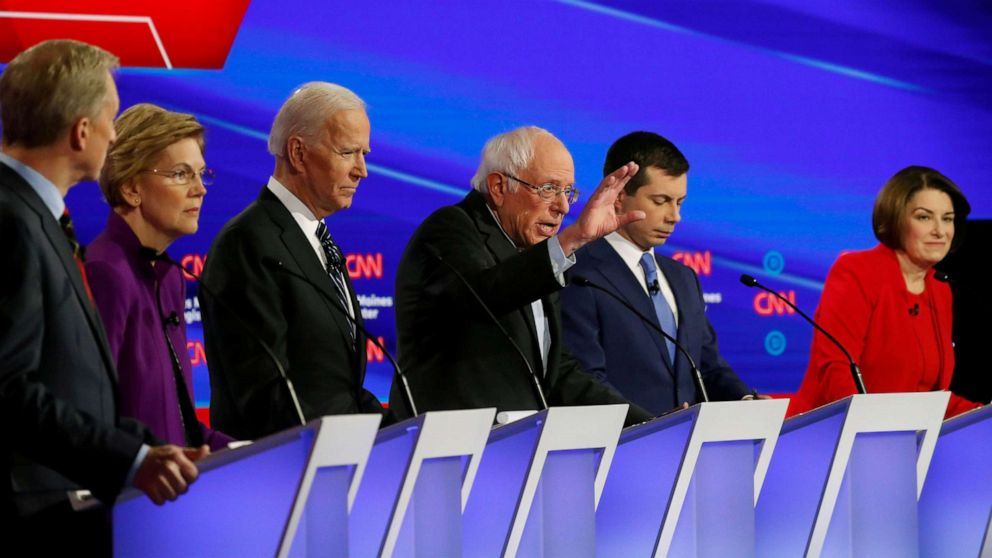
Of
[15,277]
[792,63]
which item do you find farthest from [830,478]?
[792,63]

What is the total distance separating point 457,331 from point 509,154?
0.63 m

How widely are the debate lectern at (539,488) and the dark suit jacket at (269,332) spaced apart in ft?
1.76

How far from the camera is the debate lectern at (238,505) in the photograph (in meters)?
2.29

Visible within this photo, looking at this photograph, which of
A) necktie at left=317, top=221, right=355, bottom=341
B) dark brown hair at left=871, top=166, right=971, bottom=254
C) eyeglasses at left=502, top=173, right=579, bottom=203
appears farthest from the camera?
dark brown hair at left=871, top=166, right=971, bottom=254

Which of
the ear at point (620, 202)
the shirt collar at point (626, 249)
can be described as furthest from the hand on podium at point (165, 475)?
the ear at point (620, 202)

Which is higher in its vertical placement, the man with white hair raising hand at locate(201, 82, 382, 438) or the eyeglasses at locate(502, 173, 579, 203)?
the eyeglasses at locate(502, 173, 579, 203)

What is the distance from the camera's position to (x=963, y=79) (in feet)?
20.7

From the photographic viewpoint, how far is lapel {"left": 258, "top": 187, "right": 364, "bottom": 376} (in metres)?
3.49

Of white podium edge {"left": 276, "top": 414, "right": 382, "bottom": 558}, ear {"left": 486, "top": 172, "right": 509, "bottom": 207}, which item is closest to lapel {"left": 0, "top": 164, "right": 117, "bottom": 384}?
white podium edge {"left": 276, "top": 414, "right": 382, "bottom": 558}

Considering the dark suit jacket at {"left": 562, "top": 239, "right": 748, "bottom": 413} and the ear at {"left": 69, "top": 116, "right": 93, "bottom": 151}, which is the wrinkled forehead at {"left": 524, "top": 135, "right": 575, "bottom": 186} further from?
the ear at {"left": 69, "top": 116, "right": 93, "bottom": 151}

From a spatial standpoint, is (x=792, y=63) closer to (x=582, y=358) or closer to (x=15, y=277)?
(x=582, y=358)

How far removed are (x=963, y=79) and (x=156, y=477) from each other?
4.90 metres

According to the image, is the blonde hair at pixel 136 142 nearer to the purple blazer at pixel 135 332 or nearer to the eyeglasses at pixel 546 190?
the purple blazer at pixel 135 332

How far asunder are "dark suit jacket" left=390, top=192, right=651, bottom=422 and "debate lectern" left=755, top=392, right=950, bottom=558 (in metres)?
0.61
